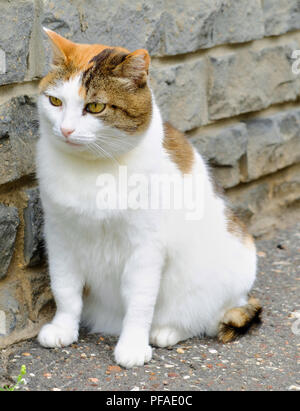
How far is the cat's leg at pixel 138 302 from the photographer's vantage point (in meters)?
2.33

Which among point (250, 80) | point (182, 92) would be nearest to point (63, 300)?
point (182, 92)

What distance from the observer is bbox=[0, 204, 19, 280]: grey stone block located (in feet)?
7.92

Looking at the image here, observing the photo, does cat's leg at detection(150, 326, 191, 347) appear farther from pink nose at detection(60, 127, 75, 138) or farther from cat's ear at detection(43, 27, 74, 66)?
cat's ear at detection(43, 27, 74, 66)

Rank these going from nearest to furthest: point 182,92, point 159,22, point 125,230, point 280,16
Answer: point 125,230
point 159,22
point 182,92
point 280,16

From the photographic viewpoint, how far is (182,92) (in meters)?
3.09

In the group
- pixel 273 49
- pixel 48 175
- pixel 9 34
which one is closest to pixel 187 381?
pixel 48 175

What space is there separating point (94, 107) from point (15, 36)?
0.49 m

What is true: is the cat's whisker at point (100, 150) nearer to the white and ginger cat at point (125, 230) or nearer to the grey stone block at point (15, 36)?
the white and ginger cat at point (125, 230)

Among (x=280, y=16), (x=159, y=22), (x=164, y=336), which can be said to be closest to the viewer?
(x=164, y=336)

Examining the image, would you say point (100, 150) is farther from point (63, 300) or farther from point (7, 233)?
point (63, 300)

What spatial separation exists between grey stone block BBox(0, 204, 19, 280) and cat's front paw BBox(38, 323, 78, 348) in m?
0.27

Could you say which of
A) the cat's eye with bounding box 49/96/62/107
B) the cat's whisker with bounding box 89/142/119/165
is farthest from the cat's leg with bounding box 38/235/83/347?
the cat's eye with bounding box 49/96/62/107

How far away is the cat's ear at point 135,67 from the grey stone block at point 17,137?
484 mm

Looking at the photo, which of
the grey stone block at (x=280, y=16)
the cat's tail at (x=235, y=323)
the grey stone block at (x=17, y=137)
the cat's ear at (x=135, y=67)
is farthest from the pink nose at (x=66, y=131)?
the grey stone block at (x=280, y=16)
